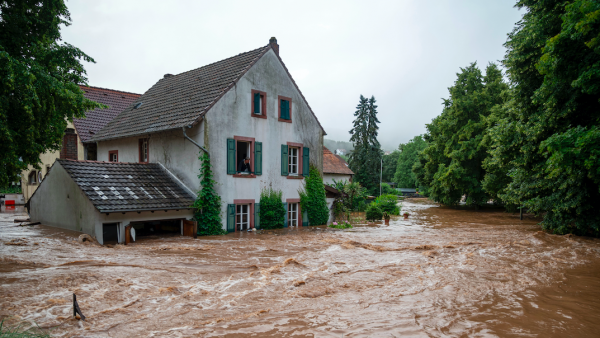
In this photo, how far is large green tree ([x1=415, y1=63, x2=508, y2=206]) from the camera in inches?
1363

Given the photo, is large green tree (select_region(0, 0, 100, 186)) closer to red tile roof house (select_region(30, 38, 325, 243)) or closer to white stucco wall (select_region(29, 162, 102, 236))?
white stucco wall (select_region(29, 162, 102, 236))

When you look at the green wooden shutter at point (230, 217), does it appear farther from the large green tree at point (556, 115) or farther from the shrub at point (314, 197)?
the large green tree at point (556, 115)

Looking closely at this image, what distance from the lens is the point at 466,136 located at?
35.2 metres

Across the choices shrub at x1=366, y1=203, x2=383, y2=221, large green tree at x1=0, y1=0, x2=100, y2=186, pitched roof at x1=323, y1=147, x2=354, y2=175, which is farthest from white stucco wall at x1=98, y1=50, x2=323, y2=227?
pitched roof at x1=323, y1=147, x2=354, y2=175

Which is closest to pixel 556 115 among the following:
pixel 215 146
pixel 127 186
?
pixel 215 146

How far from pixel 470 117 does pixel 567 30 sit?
79.9ft

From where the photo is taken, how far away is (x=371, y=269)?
1141 cm

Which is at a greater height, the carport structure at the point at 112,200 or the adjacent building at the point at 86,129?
the adjacent building at the point at 86,129

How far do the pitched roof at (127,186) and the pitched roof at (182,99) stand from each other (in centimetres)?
235

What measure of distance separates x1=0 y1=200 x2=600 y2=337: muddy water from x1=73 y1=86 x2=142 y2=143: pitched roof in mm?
11651

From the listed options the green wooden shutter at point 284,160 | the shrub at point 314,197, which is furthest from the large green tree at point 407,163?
the green wooden shutter at point 284,160

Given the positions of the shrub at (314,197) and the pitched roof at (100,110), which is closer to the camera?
the shrub at (314,197)

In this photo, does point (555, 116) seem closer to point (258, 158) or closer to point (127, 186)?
point (258, 158)

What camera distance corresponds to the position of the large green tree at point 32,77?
30.1 feet
